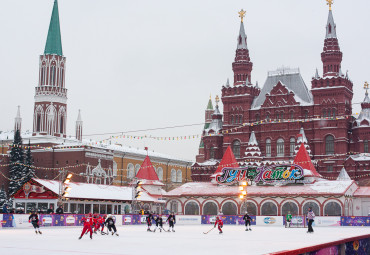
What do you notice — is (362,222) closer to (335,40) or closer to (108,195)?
(108,195)

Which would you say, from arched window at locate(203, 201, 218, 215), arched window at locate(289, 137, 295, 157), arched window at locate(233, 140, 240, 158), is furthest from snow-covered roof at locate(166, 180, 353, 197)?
arched window at locate(233, 140, 240, 158)

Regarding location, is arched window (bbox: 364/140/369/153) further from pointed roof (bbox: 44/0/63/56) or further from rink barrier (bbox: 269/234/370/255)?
rink barrier (bbox: 269/234/370/255)

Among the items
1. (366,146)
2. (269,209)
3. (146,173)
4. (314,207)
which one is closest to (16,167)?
(146,173)

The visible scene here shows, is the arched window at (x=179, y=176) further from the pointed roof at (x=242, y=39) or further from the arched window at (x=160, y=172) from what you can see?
the pointed roof at (x=242, y=39)

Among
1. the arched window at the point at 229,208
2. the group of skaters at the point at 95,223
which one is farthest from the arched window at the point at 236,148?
the group of skaters at the point at 95,223

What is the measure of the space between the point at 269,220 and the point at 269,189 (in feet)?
35.9

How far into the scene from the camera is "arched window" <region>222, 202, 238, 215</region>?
64.6 metres

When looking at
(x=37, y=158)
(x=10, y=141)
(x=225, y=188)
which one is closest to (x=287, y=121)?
(x=225, y=188)

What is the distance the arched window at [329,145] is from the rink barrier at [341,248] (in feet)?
233

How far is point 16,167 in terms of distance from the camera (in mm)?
89500

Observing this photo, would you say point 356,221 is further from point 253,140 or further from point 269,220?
point 253,140

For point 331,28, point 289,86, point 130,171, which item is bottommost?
point 130,171

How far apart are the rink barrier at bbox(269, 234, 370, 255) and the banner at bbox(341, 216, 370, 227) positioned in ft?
125

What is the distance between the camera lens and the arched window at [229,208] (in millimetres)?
64569
